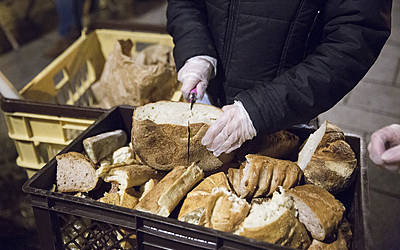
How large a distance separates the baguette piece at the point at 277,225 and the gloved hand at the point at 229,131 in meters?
0.26

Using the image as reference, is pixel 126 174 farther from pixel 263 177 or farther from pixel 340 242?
pixel 340 242

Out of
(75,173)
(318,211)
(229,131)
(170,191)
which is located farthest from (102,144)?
(318,211)

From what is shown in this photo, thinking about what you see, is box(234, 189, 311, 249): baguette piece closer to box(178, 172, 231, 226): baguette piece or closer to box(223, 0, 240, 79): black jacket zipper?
box(178, 172, 231, 226): baguette piece

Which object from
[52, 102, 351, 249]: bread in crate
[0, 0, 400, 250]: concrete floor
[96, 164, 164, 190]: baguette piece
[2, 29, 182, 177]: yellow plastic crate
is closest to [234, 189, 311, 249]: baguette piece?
[52, 102, 351, 249]: bread in crate

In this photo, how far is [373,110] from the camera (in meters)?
3.45

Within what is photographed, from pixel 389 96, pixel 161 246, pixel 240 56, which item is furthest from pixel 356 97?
pixel 161 246

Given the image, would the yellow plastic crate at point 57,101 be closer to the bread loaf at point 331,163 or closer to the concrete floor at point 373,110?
the concrete floor at point 373,110

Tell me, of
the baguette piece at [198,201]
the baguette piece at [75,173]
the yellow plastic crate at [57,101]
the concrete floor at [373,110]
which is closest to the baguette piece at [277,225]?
the baguette piece at [198,201]

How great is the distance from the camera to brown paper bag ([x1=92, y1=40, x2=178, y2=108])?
6.38ft

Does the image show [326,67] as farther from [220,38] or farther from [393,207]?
[393,207]

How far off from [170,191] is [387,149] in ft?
2.23

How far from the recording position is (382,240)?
201 cm

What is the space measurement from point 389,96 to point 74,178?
3942mm

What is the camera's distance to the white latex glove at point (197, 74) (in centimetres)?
134
